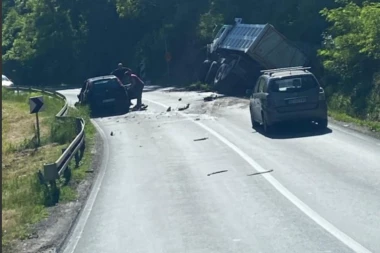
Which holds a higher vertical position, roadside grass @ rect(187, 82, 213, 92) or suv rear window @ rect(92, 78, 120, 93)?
suv rear window @ rect(92, 78, 120, 93)

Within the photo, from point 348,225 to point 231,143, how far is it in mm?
11313

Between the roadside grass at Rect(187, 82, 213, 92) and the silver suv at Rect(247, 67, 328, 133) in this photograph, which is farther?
the roadside grass at Rect(187, 82, 213, 92)

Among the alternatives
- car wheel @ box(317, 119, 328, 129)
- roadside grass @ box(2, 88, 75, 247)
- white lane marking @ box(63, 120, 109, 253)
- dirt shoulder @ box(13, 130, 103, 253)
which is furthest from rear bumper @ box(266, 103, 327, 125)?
dirt shoulder @ box(13, 130, 103, 253)

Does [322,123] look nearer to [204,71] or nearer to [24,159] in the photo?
[24,159]

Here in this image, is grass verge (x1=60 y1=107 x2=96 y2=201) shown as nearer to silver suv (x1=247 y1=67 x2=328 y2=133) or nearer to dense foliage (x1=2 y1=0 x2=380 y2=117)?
silver suv (x1=247 y1=67 x2=328 y2=133)

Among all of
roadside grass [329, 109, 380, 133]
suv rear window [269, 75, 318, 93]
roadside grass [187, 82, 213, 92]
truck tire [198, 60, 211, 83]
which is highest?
suv rear window [269, 75, 318, 93]

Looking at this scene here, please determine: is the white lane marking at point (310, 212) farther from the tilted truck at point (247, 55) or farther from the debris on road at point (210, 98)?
the tilted truck at point (247, 55)

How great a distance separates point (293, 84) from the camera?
2356 cm

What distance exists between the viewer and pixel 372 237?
1015cm

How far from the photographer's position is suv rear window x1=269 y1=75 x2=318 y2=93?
2342cm

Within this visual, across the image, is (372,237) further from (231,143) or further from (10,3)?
(10,3)

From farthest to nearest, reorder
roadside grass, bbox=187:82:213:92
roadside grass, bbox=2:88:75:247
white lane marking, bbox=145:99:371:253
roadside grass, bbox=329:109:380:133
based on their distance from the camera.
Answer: roadside grass, bbox=187:82:213:92
roadside grass, bbox=329:109:380:133
roadside grass, bbox=2:88:75:247
white lane marking, bbox=145:99:371:253

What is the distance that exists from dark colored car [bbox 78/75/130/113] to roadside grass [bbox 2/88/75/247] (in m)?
1.93

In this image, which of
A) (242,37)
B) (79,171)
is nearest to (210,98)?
(242,37)
